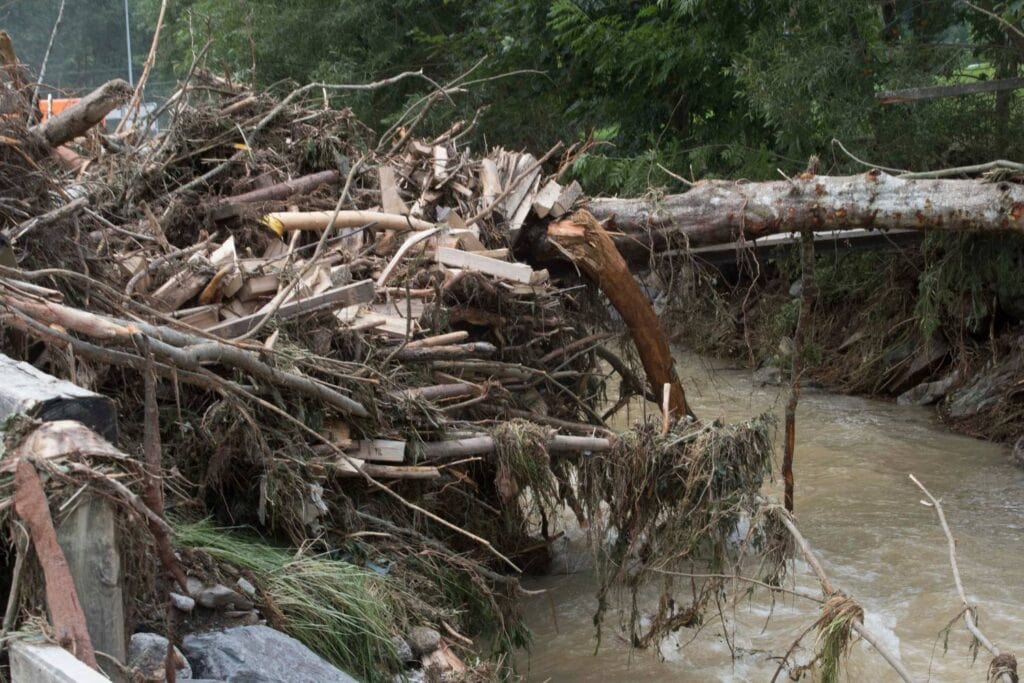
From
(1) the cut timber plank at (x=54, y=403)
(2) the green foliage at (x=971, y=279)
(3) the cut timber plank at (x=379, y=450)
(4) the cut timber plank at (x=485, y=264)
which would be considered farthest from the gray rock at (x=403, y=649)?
(2) the green foliage at (x=971, y=279)

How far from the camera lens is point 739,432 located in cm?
535

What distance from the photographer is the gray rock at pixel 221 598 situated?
12.2 ft

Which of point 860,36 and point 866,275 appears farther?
point 866,275

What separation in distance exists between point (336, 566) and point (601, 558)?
2156 millimetres

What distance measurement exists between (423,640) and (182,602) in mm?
1110

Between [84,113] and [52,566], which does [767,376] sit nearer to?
[84,113]

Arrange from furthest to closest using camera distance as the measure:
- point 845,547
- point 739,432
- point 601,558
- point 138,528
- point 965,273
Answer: point 965,273, point 845,547, point 601,558, point 739,432, point 138,528

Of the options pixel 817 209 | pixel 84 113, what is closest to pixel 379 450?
pixel 84 113

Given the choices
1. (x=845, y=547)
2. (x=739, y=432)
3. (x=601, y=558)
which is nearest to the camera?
(x=739, y=432)

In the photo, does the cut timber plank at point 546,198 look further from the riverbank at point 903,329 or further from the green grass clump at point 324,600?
the green grass clump at point 324,600

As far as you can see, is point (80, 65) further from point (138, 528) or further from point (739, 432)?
point (138, 528)

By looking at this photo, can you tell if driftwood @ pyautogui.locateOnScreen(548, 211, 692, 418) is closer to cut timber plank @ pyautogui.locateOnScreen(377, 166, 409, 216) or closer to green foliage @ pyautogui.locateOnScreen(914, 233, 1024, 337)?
cut timber plank @ pyautogui.locateOnScreen(377, 166, 409, 216)

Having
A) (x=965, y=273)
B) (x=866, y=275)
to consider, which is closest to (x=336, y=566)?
(x=965, y=273)

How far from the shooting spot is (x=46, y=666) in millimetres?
2447
